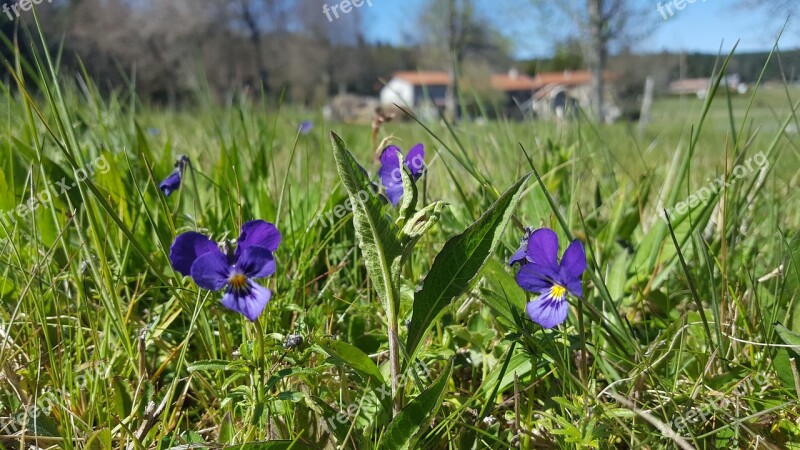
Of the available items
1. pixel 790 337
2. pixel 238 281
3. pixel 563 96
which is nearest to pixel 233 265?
pixel 238 281

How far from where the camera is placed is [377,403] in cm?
96

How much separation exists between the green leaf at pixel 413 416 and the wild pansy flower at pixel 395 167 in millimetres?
414

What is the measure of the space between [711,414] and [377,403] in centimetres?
54

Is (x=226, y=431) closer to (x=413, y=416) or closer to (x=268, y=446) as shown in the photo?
(x=268, y=446)

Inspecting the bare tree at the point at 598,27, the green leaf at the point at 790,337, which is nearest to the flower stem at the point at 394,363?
the green leaf at the point at 790,337

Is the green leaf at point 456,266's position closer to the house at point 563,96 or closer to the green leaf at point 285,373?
the green leaf at point 285,373

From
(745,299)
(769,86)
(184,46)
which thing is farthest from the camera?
(184,46)

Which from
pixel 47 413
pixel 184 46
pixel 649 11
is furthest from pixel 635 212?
pixel 184 46

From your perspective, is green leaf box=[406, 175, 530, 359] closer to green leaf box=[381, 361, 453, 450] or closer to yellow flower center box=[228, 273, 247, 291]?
green leaf box=[381, 361, 453, 450]

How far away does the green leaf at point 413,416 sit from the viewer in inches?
33.8

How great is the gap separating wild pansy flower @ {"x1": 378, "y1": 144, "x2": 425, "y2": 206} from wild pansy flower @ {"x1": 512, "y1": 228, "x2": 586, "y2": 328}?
30cm

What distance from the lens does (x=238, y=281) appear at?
86 centimetres

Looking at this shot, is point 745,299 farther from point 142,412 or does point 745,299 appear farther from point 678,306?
point 142,412

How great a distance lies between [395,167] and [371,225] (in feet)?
1.13
